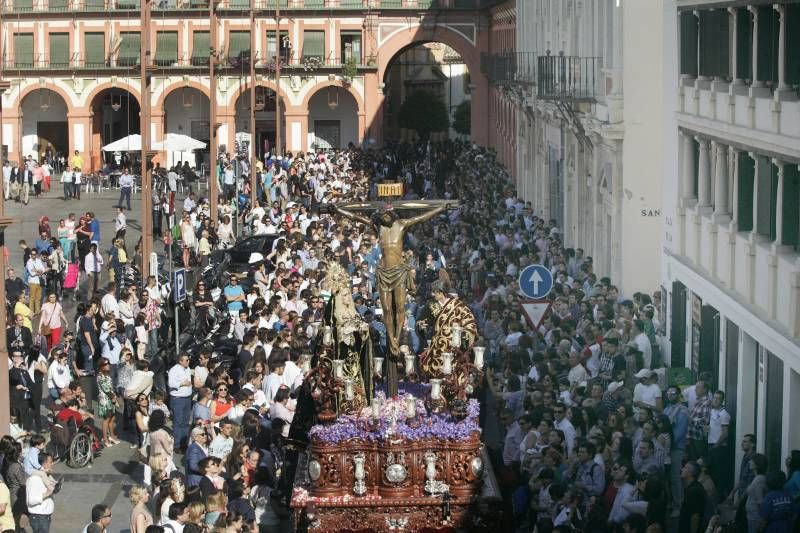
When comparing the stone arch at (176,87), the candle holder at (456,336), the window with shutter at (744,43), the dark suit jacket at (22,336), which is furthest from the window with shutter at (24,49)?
the candle holder at (456,336)

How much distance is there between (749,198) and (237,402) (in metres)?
6.70

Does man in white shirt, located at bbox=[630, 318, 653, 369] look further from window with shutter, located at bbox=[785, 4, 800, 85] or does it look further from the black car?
the black car

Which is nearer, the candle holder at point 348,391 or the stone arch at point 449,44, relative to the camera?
the candle holder at point 348,391

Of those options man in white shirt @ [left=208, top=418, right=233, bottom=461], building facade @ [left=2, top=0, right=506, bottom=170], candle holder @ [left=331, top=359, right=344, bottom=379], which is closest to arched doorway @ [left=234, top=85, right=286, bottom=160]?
building facade @ [left=2, top=0, right=506, bottom=170]

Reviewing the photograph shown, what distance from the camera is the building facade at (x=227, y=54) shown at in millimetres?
73875

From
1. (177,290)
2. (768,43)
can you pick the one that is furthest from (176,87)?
(768,43)

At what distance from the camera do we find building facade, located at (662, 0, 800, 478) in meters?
20.0

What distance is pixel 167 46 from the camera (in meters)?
74.6

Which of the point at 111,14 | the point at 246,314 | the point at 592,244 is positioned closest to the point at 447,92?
the point at 111,14

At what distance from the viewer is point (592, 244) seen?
35.4 metres

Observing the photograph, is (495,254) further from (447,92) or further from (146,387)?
(447,92)

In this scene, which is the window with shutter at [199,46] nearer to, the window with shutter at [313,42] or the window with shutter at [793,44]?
the window with shutter at [313,42]

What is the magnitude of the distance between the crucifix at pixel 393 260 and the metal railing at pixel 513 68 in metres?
29.4

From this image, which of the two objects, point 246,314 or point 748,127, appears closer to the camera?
point 748,127
